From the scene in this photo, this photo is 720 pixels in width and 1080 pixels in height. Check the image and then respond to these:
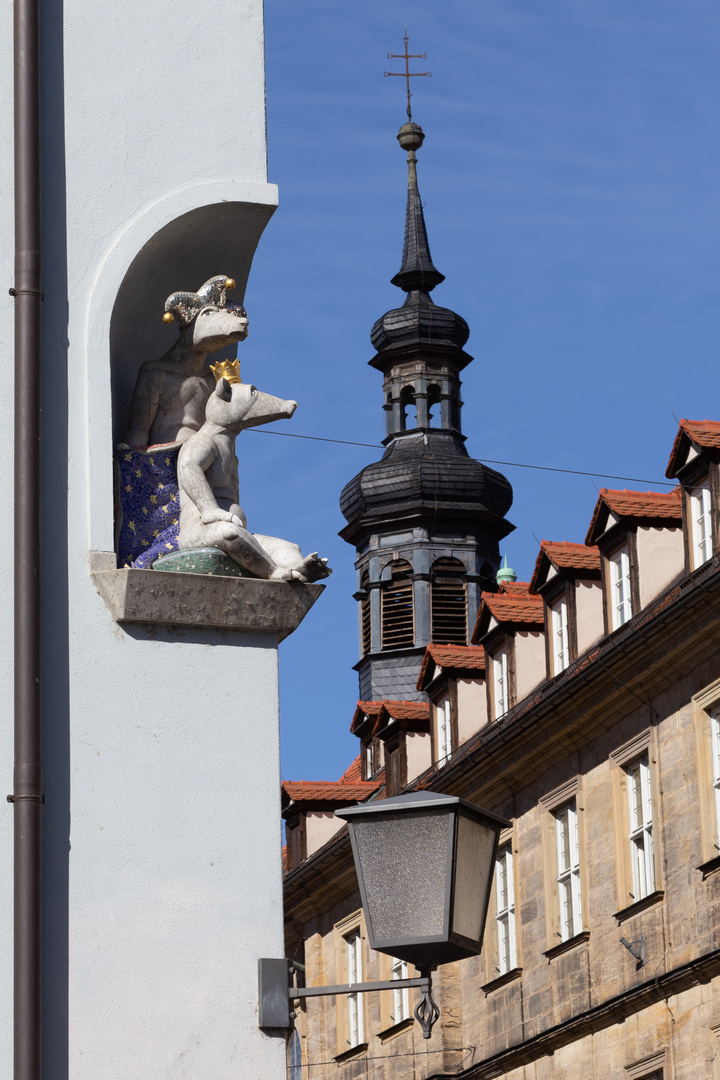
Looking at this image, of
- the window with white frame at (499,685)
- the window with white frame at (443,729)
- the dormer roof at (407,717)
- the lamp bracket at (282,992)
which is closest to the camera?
the lamp bracket at (282,992)

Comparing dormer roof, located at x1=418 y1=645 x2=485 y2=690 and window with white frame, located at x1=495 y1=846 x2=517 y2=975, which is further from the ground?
dormer roof, located at x1=418 y1=645 x2=485 y2=690

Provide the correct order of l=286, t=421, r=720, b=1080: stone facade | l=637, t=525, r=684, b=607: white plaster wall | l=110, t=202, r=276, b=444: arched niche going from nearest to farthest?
l=110, t=202, r=276, b=444: arched niche
l=286, t=421, r=720, b=1080: stone facade
l=637, t=525, r=684, b=607: white plaster wall

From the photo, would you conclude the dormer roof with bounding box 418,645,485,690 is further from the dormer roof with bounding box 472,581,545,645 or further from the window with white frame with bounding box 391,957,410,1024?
the window with white frame with bounding box 391,957,410,1024

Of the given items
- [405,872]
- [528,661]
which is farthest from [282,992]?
[528,661]

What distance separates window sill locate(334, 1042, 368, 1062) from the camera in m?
38.3

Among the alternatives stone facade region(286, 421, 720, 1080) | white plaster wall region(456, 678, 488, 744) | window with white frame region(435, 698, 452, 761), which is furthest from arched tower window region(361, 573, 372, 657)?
stone facade region(286, 421, 720, 1080)

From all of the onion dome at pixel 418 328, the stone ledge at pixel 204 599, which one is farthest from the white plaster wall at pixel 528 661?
the stone ledge at pixel 204 599

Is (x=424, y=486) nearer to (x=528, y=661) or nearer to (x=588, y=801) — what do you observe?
(x=528, y=661)

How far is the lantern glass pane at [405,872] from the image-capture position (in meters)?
7.26

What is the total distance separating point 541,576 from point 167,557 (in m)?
25.6

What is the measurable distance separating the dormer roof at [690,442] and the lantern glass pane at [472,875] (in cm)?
2060

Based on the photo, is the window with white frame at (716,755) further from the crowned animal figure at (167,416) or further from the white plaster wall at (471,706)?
the crowned animal figure at (167,416)

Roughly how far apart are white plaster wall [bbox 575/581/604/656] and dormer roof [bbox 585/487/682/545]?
126 cm

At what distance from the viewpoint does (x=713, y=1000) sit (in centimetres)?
2655
